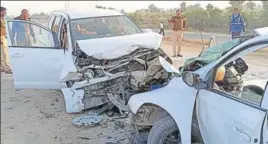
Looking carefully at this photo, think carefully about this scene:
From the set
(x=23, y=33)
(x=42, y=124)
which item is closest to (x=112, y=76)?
(x=42, y=124)

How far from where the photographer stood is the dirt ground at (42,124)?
555 centimetres

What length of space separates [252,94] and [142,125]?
5.40ft

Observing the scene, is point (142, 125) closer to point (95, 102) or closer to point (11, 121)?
point (95, 102)

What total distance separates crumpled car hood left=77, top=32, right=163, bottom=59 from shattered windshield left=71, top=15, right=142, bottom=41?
462mm

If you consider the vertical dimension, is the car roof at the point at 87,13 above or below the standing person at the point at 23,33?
above

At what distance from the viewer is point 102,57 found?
6.70 meters

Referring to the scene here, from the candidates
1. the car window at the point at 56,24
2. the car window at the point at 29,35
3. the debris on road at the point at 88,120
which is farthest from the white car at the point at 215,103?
the car window at the point at 56,24

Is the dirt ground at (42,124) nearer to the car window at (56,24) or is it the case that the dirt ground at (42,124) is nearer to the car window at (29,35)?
the car window at (29,35)

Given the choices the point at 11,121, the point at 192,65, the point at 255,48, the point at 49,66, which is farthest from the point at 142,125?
the point at 49,66

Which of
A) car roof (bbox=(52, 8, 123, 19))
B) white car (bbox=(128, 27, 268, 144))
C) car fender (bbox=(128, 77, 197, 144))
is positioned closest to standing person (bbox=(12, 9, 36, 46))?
car roof (bbox=(52, 8, 123, 19))

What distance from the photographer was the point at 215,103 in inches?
140

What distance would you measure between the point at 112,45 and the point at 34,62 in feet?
5.20

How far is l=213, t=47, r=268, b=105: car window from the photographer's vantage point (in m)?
3.47

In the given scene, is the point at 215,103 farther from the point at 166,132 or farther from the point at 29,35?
the point at 29,35
